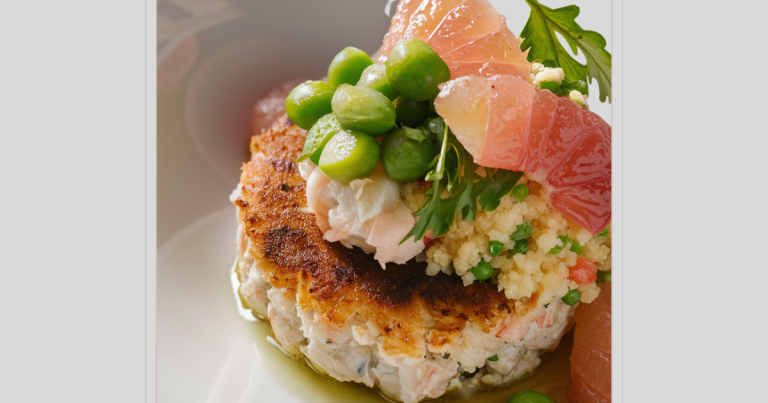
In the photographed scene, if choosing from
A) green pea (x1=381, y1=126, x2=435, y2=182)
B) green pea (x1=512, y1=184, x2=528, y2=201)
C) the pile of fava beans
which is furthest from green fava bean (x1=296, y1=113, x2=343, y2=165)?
green pea (x1=512, y1=184, x2=528, y2=201)

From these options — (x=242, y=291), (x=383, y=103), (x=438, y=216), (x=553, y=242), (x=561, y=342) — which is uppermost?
(x=383, y=103)

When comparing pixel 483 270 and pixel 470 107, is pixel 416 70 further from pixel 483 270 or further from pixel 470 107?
pixel 483 270

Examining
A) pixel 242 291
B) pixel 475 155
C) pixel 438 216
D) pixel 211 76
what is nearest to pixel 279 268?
pixel 242 291

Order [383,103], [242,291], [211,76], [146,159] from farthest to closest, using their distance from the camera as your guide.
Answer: [211,76] → [242,291] → [146,159] → [383,103]

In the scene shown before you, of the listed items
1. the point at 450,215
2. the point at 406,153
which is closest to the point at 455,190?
the point at 450,215

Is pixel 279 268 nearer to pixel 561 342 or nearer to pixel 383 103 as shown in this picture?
pixel 383 103

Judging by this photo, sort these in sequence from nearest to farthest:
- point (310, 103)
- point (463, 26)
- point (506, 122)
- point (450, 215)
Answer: point (506, 122)
point (450, 215)
point (463, 26)
point (310, 103)
